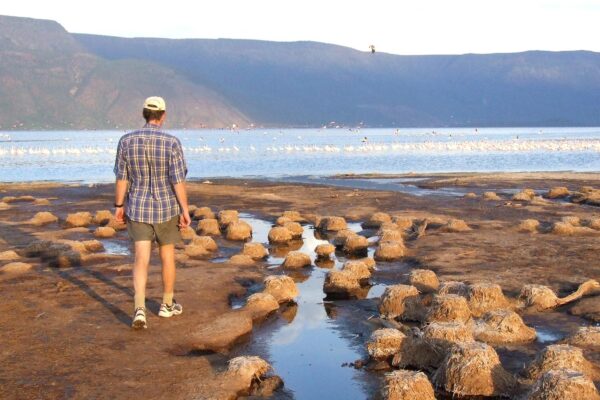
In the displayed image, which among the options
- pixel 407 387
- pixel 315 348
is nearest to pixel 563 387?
pixel 407 387

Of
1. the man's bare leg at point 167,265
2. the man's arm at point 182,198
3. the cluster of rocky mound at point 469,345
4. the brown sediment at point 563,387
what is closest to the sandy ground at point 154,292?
the man's bare leg at point 167,265

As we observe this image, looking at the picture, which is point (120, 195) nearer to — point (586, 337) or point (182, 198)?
point (182, 198)

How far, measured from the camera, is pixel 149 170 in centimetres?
758

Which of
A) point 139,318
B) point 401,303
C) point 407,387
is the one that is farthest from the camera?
point 401,303

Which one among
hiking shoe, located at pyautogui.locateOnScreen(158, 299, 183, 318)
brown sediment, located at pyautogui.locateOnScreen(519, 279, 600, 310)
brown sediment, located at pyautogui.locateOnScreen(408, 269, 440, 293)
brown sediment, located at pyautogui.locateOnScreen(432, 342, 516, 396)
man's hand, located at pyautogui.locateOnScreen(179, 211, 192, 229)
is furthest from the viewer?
brown sediment, located at pyautogui.locateOnScreen(408, 269, 440, 293)

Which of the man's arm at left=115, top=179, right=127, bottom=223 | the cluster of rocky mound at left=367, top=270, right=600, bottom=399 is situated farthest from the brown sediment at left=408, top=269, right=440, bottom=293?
the man's arm at left=115, top=179, right=127, bottom=223

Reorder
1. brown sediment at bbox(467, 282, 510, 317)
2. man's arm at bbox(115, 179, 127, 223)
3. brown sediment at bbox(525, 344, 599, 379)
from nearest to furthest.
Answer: brown sediment at bbox(525, 344, 599, 379) → man's arm at bbox(115, 179, 127, 223) → brown sediment at bbox(467, 282, 510, 317)

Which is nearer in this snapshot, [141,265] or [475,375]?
[475,375]

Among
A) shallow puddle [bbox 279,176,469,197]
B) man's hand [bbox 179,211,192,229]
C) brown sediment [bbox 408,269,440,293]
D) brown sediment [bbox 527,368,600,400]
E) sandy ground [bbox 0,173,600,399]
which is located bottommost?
shallow puddle [bbox 279,176,469,197]

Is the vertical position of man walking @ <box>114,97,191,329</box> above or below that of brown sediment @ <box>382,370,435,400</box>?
above

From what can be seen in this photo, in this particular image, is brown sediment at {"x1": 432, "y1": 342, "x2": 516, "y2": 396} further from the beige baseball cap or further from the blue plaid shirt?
the beige baseball cap

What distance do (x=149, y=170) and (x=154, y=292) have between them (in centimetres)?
266

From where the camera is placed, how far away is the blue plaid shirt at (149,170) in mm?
7480

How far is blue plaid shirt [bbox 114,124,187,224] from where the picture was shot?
7.48 metres
